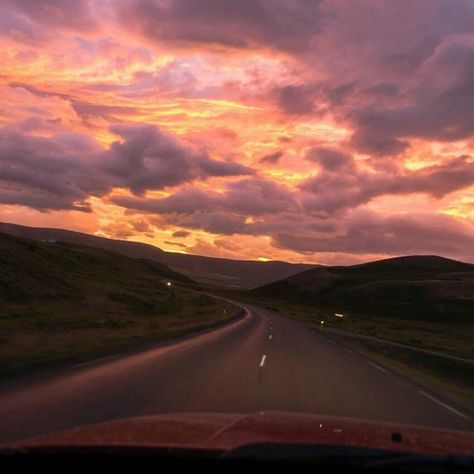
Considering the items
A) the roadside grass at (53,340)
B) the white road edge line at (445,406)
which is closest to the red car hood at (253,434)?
the white road edge line at (445,406)

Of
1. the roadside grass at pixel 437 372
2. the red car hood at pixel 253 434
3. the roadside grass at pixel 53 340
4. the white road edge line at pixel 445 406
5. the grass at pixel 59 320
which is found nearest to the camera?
the red car hood at pixel 253 434

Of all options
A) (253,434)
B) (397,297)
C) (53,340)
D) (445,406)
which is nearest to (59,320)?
(53,340)

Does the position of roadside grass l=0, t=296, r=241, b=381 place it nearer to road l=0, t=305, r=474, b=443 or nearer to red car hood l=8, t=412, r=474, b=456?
road l=0, t=305, r=474, b=443

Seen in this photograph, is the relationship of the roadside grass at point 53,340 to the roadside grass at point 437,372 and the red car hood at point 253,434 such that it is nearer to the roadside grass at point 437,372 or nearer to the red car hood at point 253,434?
the red car hood at point 253,434

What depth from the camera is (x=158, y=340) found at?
2639cm

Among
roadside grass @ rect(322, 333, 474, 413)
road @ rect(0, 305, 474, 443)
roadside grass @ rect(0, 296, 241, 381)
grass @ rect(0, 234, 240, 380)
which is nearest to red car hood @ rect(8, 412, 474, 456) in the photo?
road @ rect(0, 305, 474, 443)

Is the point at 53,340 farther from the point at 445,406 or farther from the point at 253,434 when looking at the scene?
the point at 253,434

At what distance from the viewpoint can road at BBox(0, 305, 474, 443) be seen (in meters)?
9.83

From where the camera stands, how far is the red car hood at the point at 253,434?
4.67 meters

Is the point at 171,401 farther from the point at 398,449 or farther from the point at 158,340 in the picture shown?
the point at 158,340

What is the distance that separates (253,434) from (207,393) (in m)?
7.43

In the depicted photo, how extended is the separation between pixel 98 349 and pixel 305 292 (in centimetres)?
Answer: 16587

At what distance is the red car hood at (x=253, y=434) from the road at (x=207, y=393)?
9.39ft

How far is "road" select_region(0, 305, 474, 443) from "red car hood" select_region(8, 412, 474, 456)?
2864mm
